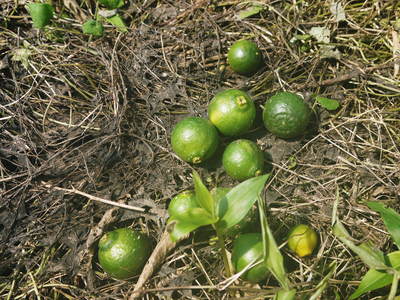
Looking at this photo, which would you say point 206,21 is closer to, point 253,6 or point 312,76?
point 253,6

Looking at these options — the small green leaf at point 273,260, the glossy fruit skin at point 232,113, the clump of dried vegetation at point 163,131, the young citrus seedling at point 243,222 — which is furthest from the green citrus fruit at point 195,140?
the small green leaf at point 273,260

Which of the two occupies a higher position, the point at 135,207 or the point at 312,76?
the point at 312,76

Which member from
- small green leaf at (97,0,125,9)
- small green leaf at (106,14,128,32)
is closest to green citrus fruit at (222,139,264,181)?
small green leaf at (106,14,128,32)

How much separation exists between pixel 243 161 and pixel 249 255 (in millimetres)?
940

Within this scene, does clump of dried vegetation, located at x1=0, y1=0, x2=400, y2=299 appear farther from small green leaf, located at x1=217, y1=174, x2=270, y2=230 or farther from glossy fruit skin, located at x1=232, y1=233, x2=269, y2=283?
small green leaf, located at x1=217, y1=174, x2=270, y2=230

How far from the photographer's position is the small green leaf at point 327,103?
438 centimetres

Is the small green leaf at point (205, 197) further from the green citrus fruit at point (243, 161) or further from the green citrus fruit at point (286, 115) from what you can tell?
the green citrus fruit at point (286, 115)

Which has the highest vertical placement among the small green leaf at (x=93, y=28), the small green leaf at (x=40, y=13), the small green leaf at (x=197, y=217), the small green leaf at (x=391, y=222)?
the small green leaf at (x=40, y=13)

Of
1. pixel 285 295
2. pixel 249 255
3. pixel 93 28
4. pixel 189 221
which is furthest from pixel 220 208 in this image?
pixel 93 28

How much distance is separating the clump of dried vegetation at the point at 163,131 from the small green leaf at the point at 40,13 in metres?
0.17

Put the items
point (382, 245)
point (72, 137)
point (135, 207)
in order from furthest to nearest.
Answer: point (72, 137)
point (135, 207)
point (382, 245)

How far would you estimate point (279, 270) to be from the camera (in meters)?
2.84

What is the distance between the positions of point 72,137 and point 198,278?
211 centimetres

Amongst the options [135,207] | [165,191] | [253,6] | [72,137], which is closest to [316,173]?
[165,191]
